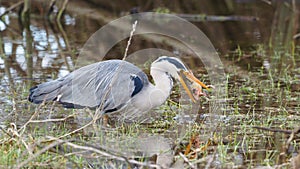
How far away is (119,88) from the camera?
6453mm

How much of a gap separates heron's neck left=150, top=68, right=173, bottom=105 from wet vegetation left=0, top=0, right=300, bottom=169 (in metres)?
0.30

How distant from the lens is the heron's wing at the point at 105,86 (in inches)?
252

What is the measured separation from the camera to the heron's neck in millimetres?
6371

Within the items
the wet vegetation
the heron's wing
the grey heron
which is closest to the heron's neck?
the grey heron

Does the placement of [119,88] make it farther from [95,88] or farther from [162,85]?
[162,85]

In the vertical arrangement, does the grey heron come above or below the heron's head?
below

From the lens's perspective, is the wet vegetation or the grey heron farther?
the grey heron

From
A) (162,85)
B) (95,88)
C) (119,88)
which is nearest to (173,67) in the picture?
(162,85)

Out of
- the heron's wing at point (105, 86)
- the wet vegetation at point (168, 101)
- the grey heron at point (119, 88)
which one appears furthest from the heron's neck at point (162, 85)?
the wet vegetation at point (168, 101)

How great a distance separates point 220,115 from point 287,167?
5.93ft

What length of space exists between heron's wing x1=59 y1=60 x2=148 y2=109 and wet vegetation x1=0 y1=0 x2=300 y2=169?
174 mm

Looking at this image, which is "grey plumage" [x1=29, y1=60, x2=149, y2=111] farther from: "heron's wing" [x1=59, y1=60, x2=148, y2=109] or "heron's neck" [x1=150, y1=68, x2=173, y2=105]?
"heron's neck" [x1=150, y1=68, x2=173, y2=105]

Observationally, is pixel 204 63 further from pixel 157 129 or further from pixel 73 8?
pixel 73 8

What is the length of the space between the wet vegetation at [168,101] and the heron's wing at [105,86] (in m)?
0.17
